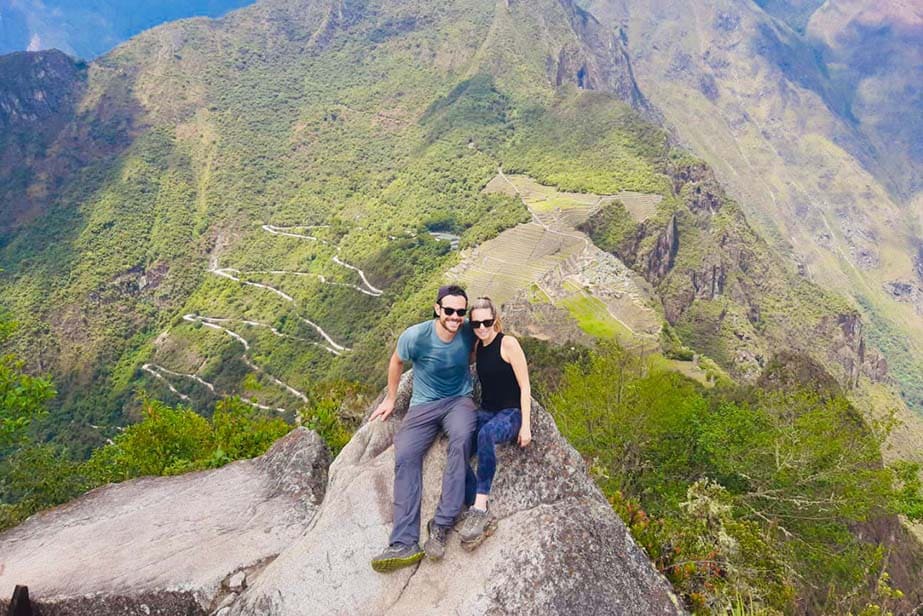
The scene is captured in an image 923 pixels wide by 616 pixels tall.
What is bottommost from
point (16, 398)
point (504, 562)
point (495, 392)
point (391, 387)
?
point (16, 398)

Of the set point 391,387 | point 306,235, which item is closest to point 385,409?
point 391,387

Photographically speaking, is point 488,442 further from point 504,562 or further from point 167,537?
point 167,537

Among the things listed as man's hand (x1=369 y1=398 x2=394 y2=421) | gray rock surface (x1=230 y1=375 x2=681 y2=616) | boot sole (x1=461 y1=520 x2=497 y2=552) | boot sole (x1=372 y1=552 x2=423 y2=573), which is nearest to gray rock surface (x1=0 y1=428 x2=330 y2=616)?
gray rock surface (x1=230 y1=375 x2=681 y2=616)

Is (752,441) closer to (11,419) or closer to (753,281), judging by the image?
(11,419)

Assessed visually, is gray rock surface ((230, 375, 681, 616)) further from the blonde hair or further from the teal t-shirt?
the blonde hair

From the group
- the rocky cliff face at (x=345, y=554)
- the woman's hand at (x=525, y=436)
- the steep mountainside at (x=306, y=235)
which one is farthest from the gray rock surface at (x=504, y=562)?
the steep mountainside at (x=306, y=235)

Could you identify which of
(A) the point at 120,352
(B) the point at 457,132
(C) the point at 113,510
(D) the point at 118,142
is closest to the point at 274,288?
(A) the point at 120,352

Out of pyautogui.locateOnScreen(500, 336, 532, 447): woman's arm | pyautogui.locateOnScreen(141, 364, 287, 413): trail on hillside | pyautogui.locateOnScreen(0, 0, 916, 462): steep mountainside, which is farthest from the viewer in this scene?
pyautogui.locateOnScreen(0, 0, 916, 462): steep mountainside

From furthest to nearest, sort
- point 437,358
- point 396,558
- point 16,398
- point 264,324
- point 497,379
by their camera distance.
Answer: point 264,324 → point 16,398 → point 437,358 → point 497,379 → point 396,558
